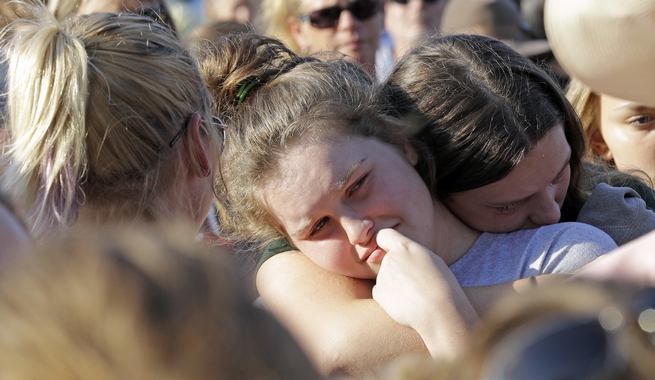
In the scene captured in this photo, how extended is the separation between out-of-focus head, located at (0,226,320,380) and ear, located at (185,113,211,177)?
3.78 ft

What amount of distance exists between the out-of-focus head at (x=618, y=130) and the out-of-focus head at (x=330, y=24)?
1294 mm

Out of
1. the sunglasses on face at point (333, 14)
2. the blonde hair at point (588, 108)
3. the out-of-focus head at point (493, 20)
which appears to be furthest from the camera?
the out-of-focus head at point (493, 20)

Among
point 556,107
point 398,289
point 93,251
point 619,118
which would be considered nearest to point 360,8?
point 619,118

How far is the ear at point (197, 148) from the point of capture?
1.84 m

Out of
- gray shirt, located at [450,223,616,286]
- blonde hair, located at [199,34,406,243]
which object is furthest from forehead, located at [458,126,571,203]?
blonde hair, located at [199,34,406,243]

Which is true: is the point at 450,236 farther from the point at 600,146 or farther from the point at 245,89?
the point at 600,146

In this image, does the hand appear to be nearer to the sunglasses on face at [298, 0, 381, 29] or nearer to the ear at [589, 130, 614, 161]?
the ear at [589, 130, 614, 161]

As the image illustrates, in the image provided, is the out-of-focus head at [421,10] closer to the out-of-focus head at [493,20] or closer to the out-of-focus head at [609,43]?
the out-of-focus head at [493,20]

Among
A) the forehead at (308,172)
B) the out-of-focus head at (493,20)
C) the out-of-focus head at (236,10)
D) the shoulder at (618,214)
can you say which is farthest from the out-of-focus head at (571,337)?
the out-of-focus head at (236,10)

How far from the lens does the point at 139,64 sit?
176 centimetres

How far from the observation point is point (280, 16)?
4.05 m

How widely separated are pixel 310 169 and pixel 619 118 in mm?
1506

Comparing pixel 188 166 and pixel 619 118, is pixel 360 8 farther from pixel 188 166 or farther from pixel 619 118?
pixel 188 166

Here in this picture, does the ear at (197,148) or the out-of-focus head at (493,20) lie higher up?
the ear at (197,148)
